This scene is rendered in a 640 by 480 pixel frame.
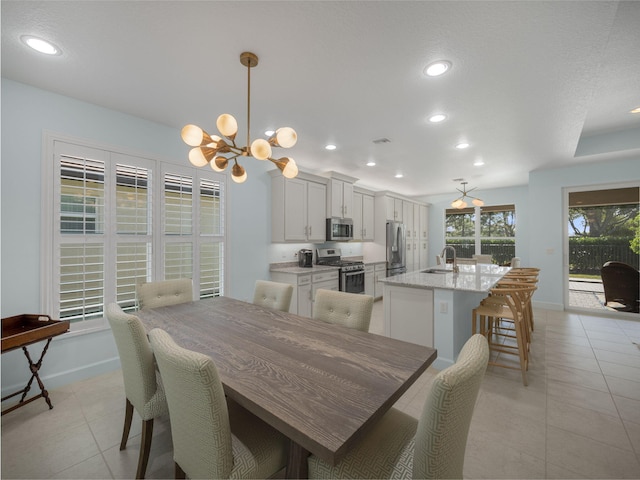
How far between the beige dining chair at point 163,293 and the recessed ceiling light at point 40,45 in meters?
1.80

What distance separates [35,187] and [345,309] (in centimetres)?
281

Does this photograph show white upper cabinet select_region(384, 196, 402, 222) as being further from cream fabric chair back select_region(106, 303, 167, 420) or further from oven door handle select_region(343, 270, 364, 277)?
cream fabric chair back select_region(106, 303, 167, 420)

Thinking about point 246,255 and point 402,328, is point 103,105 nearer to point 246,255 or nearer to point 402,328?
point 246,255

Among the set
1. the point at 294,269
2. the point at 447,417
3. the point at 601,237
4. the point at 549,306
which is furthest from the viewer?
the point at 549,306

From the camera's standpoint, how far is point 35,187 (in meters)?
2.36

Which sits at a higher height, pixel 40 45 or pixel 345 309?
pixel 40 45

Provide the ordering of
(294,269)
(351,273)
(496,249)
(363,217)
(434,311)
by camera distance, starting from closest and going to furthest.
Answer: (434,311) < (294,269) < (351,273) < (363,217) < (496,249)

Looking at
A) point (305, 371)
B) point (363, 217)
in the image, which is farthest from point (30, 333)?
point (363, 217)

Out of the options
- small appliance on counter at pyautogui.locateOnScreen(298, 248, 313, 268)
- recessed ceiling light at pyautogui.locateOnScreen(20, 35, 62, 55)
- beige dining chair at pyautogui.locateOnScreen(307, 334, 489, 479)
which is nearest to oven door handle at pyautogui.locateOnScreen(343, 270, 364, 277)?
small appliance on counter at pyautogui.locateOnScreen(298, 248, 313, 268)

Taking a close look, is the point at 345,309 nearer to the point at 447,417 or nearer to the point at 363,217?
the point at 447,417

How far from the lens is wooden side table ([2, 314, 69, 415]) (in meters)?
1.97

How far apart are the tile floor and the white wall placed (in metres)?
0.25

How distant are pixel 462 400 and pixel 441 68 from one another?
2191 millimetres

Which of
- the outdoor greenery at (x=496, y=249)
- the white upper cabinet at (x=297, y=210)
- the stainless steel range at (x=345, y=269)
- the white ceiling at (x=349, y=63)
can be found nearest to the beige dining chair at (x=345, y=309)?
the white ceiling at (x=349, y=63)
